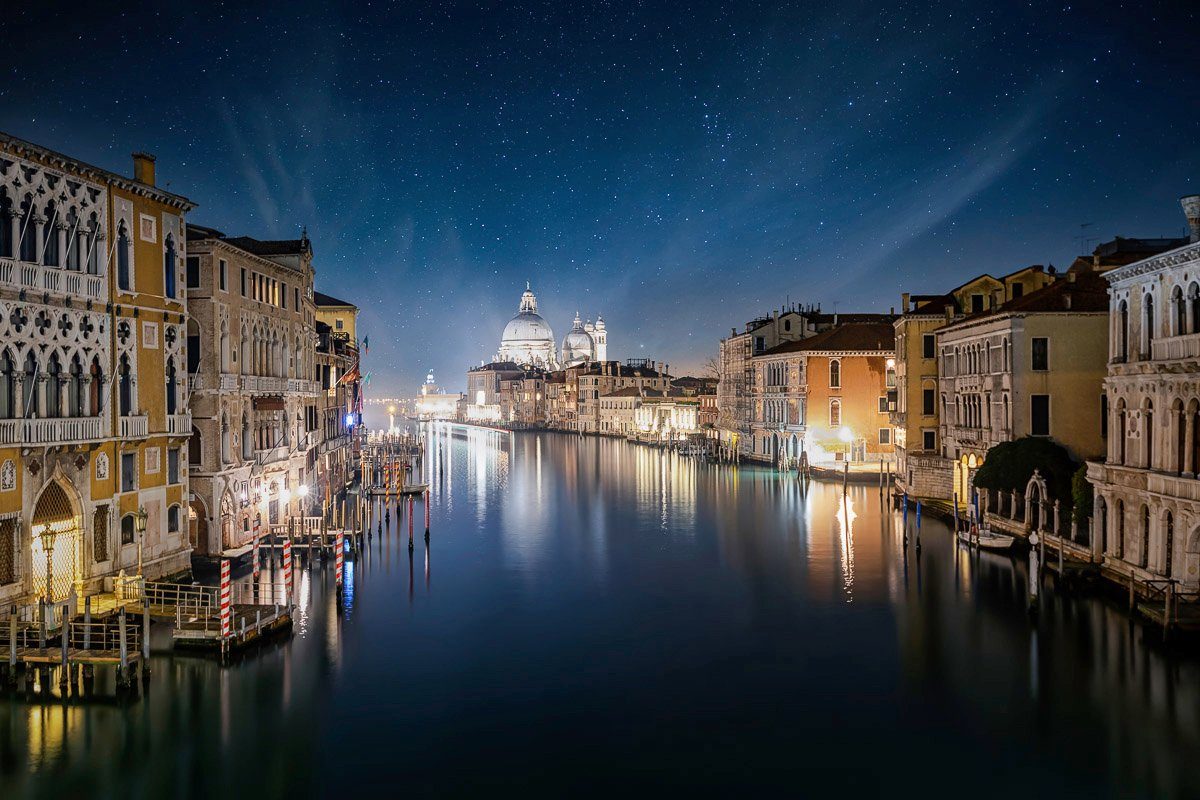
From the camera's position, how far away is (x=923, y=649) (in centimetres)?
1786

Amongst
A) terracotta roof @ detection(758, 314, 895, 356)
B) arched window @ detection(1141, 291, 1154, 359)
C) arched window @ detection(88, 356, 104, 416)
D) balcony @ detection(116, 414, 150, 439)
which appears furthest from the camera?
terracotta roof @ detection(758, 314, 895, 356)

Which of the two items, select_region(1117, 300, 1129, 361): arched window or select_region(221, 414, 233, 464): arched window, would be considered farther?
select_region(221, 414, 233, 464): arched window

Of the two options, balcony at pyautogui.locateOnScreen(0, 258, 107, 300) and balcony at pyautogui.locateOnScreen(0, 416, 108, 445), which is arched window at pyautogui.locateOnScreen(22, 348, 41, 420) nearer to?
balcony at pyautogui.locateOnScreen(0, 416, 108, 445)

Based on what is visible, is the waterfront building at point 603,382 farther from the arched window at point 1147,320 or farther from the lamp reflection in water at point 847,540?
the arched window at point 1147,320

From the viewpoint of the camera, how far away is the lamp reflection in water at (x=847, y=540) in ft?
77.5

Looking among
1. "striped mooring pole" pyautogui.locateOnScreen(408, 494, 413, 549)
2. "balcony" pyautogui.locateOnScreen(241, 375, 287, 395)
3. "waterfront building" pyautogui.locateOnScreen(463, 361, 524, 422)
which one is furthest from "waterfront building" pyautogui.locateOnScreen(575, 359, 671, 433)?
"balcony" pyautogui.locateOnScreen(241, 375, 287, 395)

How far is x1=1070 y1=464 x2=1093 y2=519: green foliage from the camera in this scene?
75.4ft

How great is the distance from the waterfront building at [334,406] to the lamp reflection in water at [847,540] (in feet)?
53.7

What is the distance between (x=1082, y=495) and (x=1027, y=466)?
3.10 meters

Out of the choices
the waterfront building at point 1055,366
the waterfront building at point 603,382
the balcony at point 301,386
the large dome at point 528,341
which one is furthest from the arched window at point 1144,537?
the large dome at point 528,341

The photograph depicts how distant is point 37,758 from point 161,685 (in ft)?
9.23

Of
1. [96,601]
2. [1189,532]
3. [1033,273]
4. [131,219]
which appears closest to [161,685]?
[96,601]

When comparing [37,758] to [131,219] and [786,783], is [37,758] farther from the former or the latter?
[131,219]

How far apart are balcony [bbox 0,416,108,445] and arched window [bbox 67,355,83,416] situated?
0.81 feet
